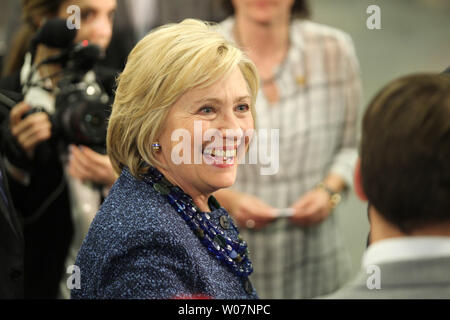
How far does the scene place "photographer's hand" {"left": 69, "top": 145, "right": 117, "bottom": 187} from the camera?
157cm

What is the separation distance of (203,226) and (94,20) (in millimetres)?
724

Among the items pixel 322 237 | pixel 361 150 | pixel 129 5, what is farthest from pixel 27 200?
pixel 361 150

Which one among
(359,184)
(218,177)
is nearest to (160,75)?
(218,177)

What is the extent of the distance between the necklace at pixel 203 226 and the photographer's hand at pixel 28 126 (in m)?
0.56

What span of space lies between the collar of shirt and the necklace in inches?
11.4

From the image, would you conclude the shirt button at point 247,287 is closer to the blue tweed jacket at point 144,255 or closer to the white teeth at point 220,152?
the blue tweed jacket at point 144,255

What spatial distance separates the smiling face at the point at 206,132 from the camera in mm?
1191

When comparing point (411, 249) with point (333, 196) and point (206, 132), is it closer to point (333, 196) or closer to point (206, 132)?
point (206, 132)

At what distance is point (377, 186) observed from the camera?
102 centimetres

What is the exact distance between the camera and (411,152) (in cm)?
98

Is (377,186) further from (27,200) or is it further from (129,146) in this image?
(27,200)

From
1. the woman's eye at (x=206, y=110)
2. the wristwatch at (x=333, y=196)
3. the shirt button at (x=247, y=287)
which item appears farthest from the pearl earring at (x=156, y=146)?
the wristwatch at (x=333, y=196)

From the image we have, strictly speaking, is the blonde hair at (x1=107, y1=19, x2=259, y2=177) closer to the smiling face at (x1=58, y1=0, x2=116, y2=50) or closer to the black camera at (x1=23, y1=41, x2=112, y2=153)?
the black camera at (x1=23, y1=41, x2=112, y2=153)
